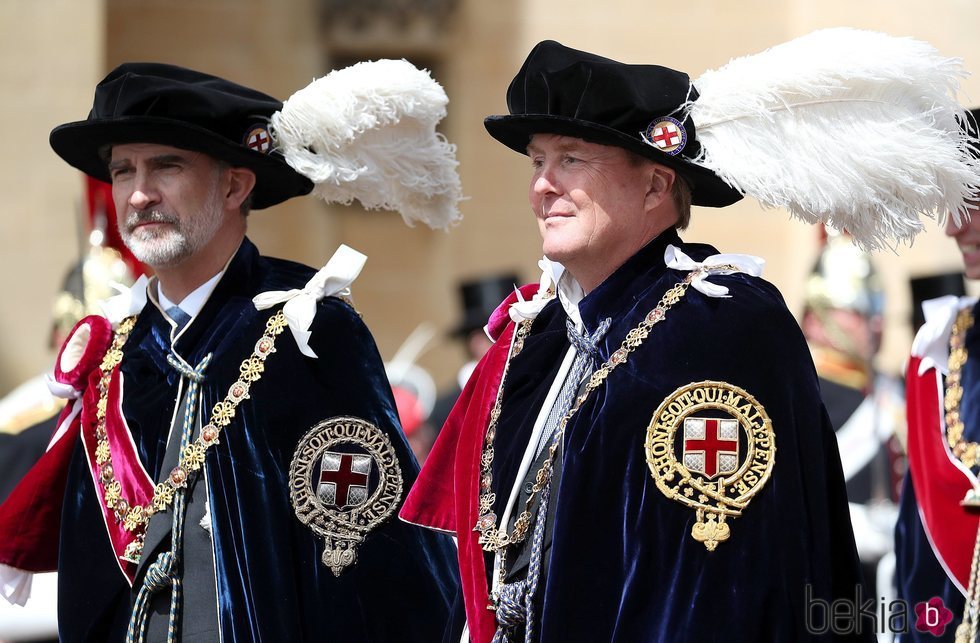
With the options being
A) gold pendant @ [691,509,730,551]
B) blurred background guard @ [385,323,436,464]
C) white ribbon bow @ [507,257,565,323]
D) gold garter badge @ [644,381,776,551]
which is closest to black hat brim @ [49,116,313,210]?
white ribbon bow @ [507,257,565,323]

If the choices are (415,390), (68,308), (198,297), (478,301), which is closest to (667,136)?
(198,297)

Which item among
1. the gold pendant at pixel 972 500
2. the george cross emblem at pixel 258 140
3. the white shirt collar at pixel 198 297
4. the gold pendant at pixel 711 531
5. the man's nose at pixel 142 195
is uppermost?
the george cross emblem at pixel 258 140

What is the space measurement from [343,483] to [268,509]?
0.20m

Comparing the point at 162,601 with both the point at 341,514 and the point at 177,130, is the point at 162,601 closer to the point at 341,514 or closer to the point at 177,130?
the point at 341,514

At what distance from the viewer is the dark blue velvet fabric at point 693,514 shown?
305 cm

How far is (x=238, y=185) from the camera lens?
429 centimetres

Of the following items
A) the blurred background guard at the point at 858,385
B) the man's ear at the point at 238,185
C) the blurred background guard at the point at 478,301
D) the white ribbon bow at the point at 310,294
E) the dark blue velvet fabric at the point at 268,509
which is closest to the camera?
the dark blue velvet fabric at the point at 268,509

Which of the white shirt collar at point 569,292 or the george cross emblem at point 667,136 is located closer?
the george cross emblem at point 667,136

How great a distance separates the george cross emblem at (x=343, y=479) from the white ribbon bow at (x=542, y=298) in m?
0.59

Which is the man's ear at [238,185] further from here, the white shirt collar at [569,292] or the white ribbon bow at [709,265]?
the white ribbon bow at [709,265]

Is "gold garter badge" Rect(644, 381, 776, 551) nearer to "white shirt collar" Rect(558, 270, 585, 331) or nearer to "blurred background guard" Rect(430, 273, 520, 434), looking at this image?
"white shirt collar" Rect(558, 270, 585, 331)

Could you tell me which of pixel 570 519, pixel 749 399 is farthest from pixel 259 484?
pixel 749 399

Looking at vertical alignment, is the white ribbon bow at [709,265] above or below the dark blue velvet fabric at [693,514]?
above

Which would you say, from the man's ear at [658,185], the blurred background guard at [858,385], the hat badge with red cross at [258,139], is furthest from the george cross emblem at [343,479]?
the blurred background guard at [858,385]
